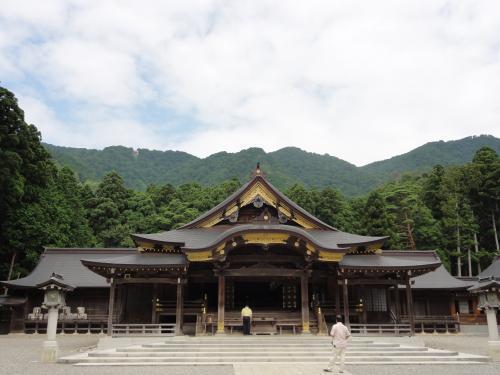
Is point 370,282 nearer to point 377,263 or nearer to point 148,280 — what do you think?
point 377,263

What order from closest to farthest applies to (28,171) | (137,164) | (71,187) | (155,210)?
1. (28,171)
2. (71,187)
3. (155,210)
4. (137,164)

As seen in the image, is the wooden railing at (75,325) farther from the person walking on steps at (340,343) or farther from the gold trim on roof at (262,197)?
the person walking on steps at (340,343)

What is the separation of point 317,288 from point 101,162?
81.2 m

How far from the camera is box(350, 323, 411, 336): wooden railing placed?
18.0 metres

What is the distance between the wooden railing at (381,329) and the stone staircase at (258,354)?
2.40 metres

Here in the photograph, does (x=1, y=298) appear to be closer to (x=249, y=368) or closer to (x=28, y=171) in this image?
(x=28, y=171)

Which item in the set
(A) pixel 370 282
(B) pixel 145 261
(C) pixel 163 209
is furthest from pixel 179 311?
(C) pixel 163 209

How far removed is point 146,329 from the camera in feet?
58.2

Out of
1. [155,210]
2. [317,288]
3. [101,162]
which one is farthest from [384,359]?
[101,162]

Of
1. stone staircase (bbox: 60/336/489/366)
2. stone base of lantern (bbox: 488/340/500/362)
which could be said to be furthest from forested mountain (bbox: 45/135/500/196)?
stone base of lantern (bbox: 488/340/500/362)

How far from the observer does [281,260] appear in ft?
63.0

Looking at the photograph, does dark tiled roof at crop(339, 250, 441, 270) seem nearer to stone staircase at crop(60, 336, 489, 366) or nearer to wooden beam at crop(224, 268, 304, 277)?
wooden beam at crop(224, 268, 304, 277)

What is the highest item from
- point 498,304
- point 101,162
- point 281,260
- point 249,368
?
point 101,162

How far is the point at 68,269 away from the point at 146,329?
422 inches
